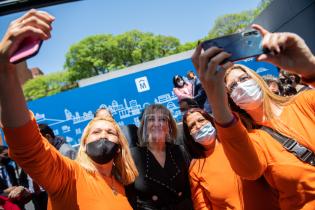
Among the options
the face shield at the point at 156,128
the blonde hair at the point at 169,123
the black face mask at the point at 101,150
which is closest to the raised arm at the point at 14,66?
the black face mask at the point at 101,150

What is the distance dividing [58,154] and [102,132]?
70 centimetres

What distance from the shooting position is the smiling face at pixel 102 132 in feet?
7.87

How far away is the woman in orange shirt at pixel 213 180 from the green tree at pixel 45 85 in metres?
47.4

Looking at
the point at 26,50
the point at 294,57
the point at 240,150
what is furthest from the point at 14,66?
the point at 294,57

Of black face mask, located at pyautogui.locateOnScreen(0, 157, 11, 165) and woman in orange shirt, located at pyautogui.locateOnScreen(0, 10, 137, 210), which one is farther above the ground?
woman in orange shirt, located at pyautogui.locateOnScreen(0, 10, 137, 210)

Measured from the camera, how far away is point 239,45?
1.40m

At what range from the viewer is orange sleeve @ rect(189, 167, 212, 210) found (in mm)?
2402

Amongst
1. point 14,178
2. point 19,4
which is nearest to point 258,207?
point 19,4

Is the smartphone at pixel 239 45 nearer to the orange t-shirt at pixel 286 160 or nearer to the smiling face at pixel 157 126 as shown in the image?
the orange t-shirt at pixel 286 160

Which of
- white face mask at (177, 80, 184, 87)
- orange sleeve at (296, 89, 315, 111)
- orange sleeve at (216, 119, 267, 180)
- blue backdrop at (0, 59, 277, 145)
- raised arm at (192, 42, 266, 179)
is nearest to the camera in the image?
raised arm at (192, 42, 266, 179)

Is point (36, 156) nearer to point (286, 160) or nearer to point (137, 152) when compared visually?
point (286, 160)

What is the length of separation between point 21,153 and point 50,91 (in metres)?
50.9

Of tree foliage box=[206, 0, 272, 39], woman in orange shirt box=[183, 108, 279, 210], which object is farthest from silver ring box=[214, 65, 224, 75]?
tree foliage box=[206, 0, 272, 39]

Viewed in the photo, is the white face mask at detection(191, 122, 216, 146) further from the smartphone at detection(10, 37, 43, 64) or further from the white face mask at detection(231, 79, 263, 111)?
the smartphone at detection(10, 37, 43, 64)
